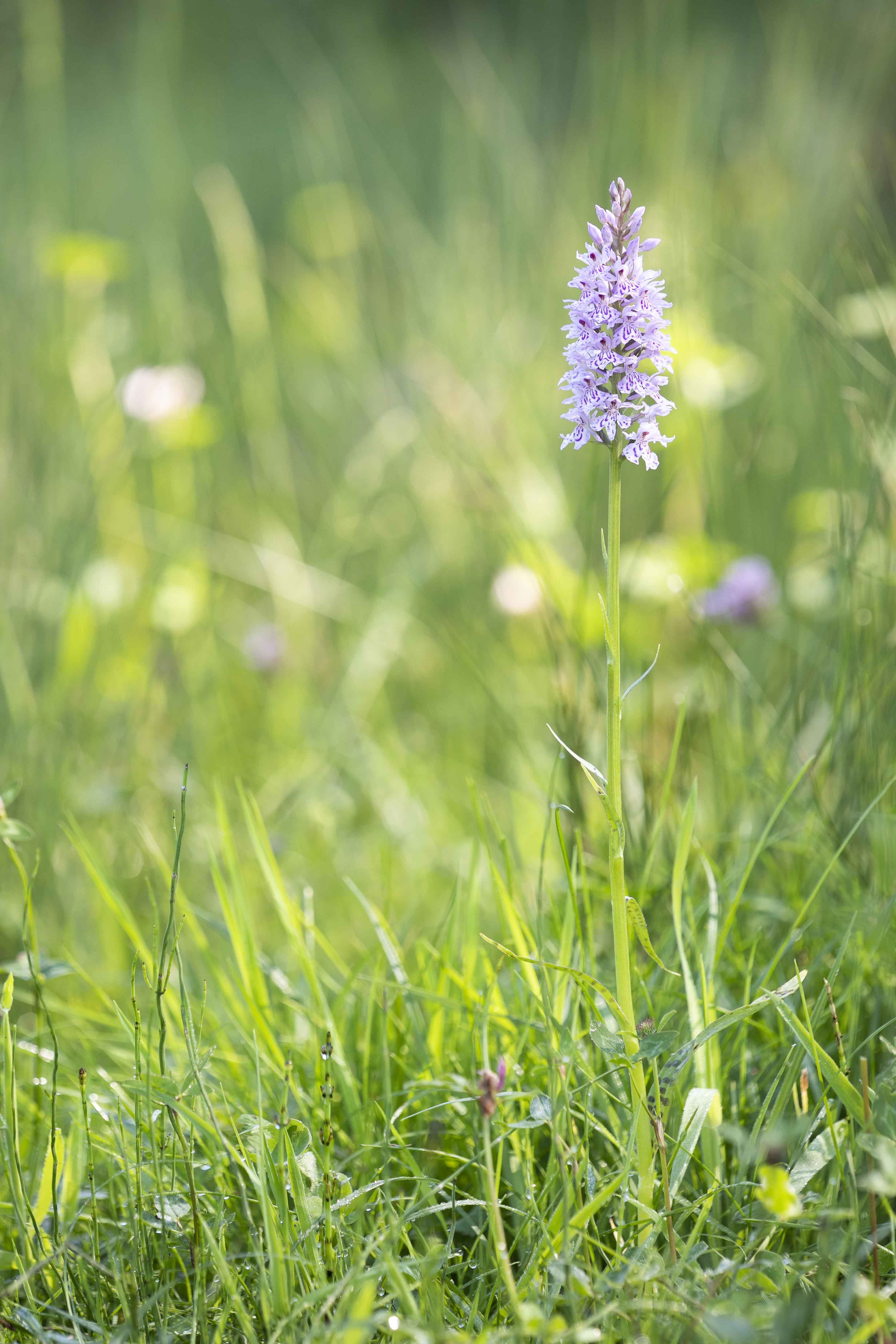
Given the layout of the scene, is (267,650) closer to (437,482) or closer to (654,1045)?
(437,482)

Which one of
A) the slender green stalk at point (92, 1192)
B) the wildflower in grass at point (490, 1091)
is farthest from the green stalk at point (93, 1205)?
the wildflower in grass at point (490, 1091)

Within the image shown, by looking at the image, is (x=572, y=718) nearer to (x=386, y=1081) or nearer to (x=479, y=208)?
(x=386, y=1081)

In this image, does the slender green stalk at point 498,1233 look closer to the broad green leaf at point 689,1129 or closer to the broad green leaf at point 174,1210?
the broad green leaf at point 689,1129

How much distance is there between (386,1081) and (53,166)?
2.43 metres

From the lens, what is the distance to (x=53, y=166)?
2.46 meters

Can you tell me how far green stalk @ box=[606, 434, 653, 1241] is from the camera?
0.72 metres

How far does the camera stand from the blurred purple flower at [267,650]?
6.47 ft

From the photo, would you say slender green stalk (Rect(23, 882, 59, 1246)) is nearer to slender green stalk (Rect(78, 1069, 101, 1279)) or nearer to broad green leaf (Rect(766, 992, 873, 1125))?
slender green stalk (Rect(78, 1069, 101, 1279))

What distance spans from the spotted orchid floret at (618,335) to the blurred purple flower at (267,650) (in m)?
1.32

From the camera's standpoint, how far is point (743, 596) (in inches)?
62.7

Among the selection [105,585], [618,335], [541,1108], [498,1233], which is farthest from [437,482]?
[498,1233]

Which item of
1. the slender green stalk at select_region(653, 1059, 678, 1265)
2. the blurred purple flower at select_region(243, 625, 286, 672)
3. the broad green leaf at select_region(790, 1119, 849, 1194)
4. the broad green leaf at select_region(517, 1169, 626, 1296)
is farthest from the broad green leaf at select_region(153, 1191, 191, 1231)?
the blurred purple flower at select_region(243, 625, 286, 672)

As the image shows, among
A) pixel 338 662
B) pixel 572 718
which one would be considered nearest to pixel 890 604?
pixel 572 718

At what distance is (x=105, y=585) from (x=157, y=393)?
39cm
